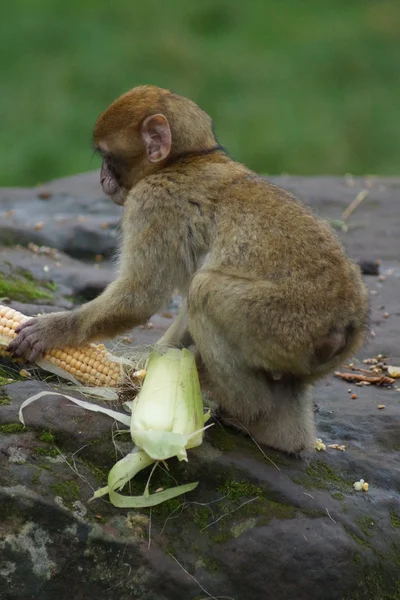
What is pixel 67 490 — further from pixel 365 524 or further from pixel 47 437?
pixel 365 524

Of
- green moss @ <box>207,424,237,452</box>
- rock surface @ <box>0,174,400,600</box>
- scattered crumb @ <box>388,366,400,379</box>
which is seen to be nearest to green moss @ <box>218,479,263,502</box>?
rock surface @ <box>0,174,400,600</box>

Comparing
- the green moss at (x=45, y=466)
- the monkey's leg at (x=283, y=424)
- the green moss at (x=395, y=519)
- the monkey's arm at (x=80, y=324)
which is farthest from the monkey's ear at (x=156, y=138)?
the green moss at (x=395, y=519)

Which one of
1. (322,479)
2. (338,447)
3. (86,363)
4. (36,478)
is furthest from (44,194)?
(36,478)

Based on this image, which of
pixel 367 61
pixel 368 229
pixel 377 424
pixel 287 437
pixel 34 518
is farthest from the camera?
pixel 367 61

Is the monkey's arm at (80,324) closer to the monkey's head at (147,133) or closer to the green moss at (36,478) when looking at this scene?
the monkey's head at (147,133)

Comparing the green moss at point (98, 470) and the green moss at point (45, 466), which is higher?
the green moss at point (45, 466)

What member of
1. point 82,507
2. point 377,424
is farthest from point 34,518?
point 377,424

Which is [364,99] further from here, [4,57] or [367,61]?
[4,57]

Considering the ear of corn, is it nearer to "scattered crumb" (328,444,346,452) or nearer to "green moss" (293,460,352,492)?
"green moss" (293,460,352,492)
